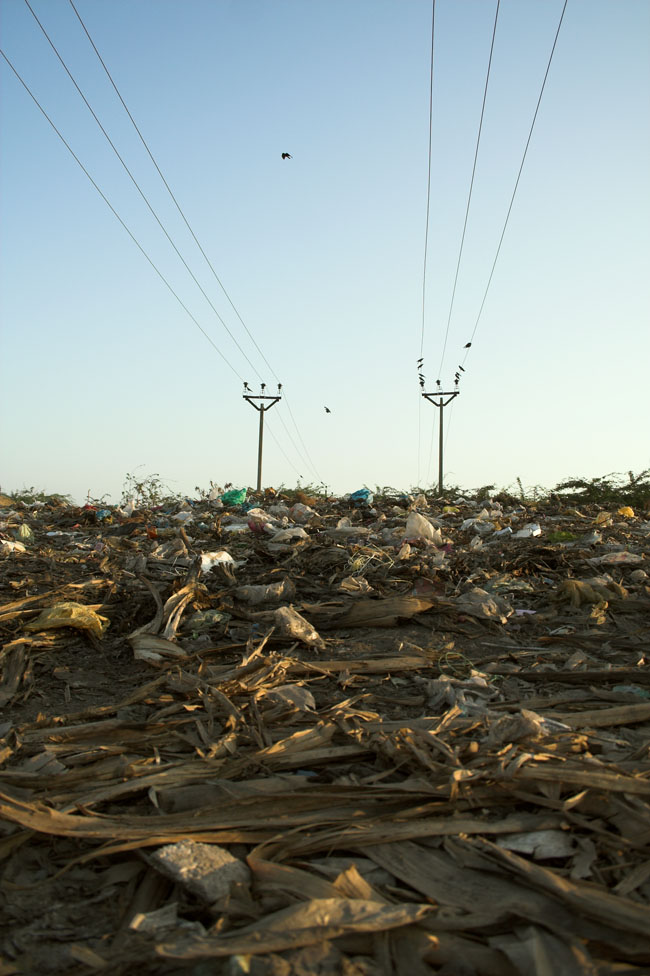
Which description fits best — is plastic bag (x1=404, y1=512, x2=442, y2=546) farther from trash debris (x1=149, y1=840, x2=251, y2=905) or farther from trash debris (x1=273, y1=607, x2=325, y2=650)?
trash debris (x1=149, y1=840, x2=251, y2=905)

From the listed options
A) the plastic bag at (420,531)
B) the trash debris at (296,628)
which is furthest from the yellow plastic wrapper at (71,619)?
the plastic bag at (420,531)

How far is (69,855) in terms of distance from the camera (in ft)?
5.87

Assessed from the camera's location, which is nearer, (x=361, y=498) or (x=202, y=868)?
(x=202, y=868)

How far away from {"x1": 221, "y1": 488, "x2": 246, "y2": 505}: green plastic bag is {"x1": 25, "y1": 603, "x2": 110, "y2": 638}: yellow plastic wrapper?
550 centimetres

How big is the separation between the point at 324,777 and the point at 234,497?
7364 millimetres

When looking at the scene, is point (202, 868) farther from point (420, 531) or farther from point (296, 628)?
point (420, 531)

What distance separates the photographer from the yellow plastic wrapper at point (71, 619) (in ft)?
A: 11.9

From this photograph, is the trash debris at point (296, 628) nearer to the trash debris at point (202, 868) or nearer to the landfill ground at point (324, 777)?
the landfill ground at point (324, 777)

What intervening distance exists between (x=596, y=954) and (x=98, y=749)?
1.60 m

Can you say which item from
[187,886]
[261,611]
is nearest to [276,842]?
[187,886]

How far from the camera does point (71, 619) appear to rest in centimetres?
363

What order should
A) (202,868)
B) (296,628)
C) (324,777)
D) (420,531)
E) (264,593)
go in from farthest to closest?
1. (420,531)
2. (264,593)
3. (296,628)
4. (324,777)
5. (202,868)

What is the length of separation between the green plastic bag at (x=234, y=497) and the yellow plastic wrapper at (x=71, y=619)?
5503 millimetres

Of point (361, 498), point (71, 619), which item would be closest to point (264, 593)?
point (71, 619)
